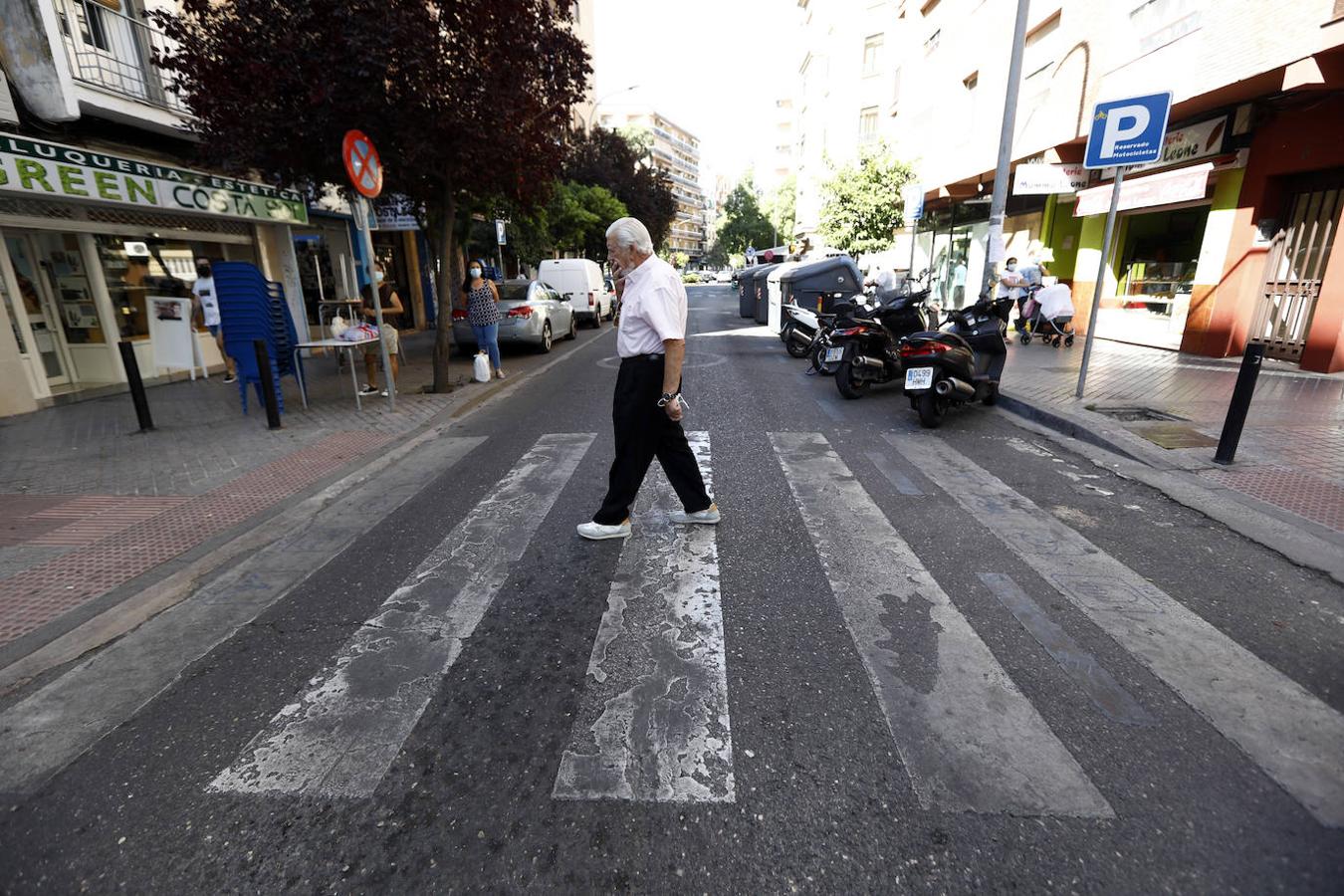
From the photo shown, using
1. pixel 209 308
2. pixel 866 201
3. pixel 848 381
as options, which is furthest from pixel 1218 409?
pixel 866 201

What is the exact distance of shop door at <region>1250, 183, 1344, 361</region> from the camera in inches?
348

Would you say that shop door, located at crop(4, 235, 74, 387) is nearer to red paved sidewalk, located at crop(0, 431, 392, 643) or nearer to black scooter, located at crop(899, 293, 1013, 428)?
red paved sidewalk, located at crop(0, 431, 392, 643)

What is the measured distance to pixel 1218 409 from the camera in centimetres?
688

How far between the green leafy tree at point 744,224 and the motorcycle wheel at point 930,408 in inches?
2528

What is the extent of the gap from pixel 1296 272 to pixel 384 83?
42.3 ft

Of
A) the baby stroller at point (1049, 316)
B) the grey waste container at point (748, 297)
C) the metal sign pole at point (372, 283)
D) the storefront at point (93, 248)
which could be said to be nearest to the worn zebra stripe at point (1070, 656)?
the metal sign pole at point (372, 283)

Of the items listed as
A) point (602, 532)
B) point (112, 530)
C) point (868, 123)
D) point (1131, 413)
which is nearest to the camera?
point (602, 532)

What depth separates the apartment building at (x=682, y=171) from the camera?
106m

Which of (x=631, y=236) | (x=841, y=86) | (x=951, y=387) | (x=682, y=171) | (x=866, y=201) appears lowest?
(x=951, y=387)

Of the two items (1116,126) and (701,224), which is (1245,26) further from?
(701,224)

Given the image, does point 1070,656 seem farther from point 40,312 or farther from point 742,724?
point 40,312

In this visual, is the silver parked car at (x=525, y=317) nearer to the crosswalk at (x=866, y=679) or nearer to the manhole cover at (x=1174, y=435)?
the crosswalk at (x=866, y=679)

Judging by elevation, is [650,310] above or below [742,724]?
above

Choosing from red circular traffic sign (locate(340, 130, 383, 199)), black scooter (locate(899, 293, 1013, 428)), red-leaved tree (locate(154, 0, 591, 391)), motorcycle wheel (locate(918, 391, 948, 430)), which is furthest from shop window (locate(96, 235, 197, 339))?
motorcycle wheel (locate(918, 391, 948, 430))
